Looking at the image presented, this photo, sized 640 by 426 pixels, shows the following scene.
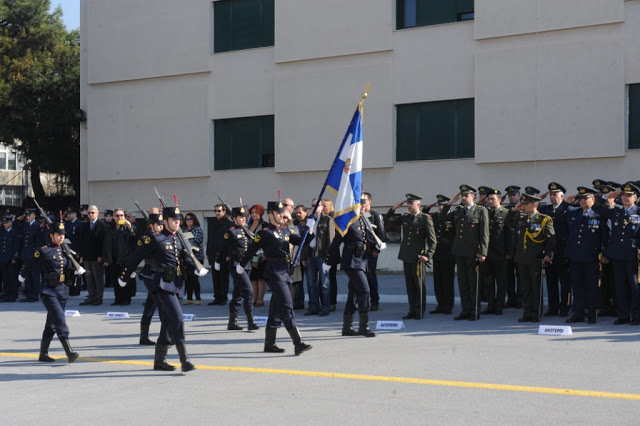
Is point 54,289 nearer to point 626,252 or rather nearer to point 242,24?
point 626,252

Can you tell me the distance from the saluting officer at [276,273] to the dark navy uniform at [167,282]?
1229mm

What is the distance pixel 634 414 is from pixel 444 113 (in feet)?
56.6

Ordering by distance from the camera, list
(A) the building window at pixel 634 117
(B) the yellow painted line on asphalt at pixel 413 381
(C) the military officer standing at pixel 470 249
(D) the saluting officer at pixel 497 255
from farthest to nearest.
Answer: (A) the building window at pixel 634 117 < (D) the saluting officer at pixel 497 255 < (C) the military officer standing at pixel 470 249 < (B) the yellow painted line on asphalt at pixel 413 381

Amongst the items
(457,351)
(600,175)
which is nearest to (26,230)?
(457,351)

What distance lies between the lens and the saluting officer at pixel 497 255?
1427 centimetres

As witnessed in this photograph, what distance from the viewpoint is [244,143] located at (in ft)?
89.2

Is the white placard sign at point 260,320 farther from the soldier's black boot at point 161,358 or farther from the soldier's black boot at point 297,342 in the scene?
the soldier's black boot at point 161,358

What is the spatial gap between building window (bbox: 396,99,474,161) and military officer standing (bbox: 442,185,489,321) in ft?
31.6

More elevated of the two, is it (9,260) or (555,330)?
(9,260)

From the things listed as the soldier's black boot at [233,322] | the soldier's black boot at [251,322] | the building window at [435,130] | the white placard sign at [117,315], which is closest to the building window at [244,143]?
the building window at [435,130]

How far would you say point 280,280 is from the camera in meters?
10.7

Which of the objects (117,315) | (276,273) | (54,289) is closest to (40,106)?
(117,315)

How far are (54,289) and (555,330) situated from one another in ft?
22.6

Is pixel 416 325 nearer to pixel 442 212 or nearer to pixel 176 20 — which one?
pixel 442 212
